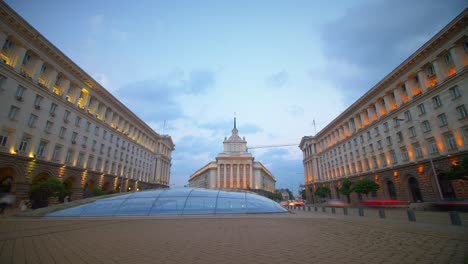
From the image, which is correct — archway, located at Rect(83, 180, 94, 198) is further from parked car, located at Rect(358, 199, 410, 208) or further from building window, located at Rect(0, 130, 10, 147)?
parked car, located at Rect(358, 199, 410, 208)

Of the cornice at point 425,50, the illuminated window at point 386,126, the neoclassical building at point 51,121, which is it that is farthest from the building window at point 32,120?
the illuminated window at point 386,126

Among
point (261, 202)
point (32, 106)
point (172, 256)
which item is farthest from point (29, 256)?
point (32, 106)

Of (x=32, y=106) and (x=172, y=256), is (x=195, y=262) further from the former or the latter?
(x=32, y=106)

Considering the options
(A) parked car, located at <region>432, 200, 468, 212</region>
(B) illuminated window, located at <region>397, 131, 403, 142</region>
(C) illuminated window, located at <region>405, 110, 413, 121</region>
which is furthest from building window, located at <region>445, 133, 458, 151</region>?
(A) parked car, located at <region>432, 200, 468, 212</region>

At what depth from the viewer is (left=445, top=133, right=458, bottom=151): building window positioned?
29.5m

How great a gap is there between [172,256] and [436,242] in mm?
10179

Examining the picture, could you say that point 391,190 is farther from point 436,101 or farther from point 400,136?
point 436,101

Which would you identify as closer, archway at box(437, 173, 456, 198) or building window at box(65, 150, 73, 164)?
archway at box(437, 173, 456, 198)

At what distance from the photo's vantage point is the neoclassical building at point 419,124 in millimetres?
29156

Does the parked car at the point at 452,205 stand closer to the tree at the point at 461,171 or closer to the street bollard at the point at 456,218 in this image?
the tree at the point at 461,171

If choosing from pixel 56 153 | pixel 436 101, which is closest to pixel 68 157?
pixel 56 153

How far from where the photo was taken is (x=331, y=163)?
6788 cm

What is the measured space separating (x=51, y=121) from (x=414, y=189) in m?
63.3

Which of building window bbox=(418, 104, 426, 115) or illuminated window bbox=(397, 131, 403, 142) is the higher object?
building window bbox=(418, 104, 426, 115)
